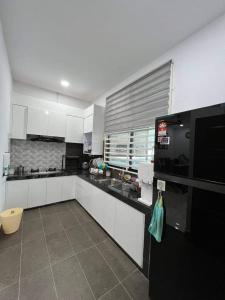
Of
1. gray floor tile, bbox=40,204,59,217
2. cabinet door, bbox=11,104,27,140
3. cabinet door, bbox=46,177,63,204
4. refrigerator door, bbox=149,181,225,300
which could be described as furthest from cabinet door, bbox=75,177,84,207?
refrigerator door, bbox=149,181,225,300

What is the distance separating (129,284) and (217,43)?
8.86ft

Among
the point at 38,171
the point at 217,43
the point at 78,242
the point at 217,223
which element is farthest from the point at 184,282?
the point at 38,171

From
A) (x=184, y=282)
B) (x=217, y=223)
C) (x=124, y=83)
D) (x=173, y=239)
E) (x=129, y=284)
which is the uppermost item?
(x=124, y=83)

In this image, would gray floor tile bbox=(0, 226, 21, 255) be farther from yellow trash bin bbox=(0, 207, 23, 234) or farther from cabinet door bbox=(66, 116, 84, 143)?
cabinet door bbox=(66, 116, 84, 143)

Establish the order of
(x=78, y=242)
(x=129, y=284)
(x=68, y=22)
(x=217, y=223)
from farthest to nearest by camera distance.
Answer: (x=78, y=242)
(x=68, y=22)
(x=129, y=284)
(x=217, y=223)

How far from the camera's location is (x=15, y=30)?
1.71 m

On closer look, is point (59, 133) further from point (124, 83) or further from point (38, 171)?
point (124, 83)

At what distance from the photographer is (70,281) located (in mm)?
1430

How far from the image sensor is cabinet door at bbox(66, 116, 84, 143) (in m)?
→ 3.46

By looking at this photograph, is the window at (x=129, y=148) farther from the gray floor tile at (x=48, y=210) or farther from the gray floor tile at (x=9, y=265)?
the gray floor tile at (x=9, y=265)

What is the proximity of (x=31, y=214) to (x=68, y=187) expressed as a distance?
2.93 ft

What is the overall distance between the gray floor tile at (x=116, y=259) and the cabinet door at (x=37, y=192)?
1.74 m

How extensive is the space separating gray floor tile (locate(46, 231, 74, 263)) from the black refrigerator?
3.92 feet

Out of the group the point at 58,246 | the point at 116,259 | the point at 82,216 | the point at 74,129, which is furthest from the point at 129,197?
the point at 74,129
